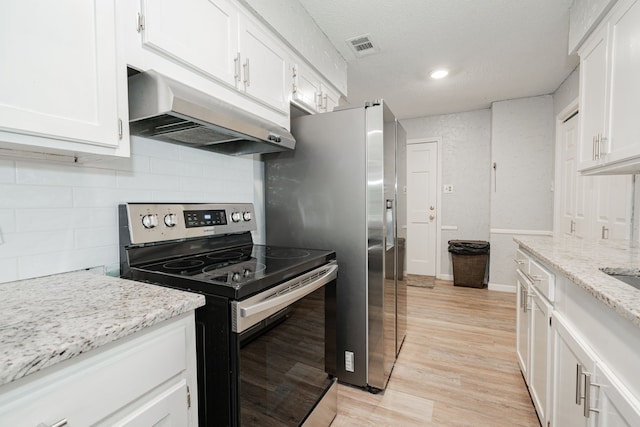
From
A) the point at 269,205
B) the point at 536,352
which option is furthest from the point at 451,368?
the point at 269,205

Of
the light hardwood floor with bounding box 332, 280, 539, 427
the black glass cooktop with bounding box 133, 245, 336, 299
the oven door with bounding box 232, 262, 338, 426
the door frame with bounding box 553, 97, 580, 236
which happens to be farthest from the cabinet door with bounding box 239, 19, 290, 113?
the door frame with bounding box 553, 97, 580, 236

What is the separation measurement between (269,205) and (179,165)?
2.22 feet

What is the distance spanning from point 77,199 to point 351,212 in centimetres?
129

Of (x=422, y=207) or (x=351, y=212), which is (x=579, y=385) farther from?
(x=422, y=207)

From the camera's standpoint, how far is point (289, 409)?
3.99ft

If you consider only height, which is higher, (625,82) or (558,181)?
(625,82)

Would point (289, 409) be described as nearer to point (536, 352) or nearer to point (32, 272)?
point (32, 272)

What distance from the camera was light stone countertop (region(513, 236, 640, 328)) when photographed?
0.75 meters

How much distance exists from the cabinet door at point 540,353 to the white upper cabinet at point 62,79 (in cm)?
188

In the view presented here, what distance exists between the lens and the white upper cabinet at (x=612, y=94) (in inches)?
51.3

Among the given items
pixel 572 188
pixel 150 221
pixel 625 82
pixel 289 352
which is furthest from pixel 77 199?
pixel 572 188

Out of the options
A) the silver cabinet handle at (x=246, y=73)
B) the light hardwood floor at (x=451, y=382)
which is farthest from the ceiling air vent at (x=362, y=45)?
the light hardwood floor at (x=451, y=382)

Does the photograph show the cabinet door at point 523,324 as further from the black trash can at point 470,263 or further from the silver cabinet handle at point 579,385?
the black trash can at point 470,263

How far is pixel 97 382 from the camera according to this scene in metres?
0.64
